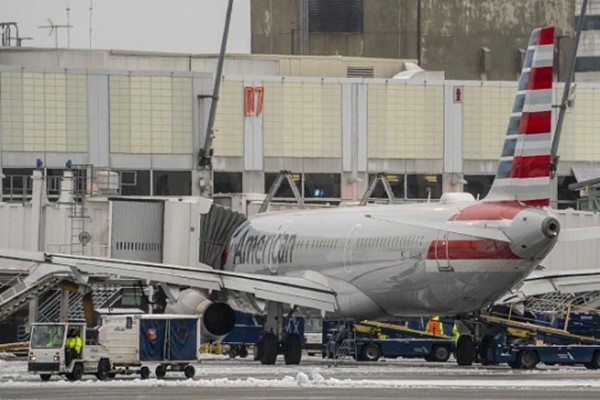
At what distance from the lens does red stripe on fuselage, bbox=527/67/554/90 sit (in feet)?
187

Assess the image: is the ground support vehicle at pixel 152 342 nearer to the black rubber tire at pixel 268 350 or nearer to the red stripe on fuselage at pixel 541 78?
the black rubber tire at pixel 268 350

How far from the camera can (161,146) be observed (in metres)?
93.7

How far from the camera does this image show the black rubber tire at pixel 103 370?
175 ft

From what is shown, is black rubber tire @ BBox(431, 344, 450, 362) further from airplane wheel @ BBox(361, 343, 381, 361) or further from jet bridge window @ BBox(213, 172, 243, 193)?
jet bridge window @ BBox(213, 172, 243, 193)

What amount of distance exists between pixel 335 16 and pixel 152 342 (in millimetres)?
72275

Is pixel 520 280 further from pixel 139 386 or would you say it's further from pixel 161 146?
pixel 161 146

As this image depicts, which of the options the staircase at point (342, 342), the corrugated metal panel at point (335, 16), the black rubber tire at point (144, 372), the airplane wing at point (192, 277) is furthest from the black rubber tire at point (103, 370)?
the corrugated metal panel at point (335, 16)

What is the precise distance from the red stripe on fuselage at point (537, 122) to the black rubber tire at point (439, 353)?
14.3 metres

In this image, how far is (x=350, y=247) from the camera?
6406 centimetres

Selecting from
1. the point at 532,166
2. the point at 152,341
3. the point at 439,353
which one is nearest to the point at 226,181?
the point at 439,353

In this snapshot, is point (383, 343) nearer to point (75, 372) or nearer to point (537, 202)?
point (537, 202)

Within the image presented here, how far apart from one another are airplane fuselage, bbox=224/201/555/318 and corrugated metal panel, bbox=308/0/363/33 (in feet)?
184

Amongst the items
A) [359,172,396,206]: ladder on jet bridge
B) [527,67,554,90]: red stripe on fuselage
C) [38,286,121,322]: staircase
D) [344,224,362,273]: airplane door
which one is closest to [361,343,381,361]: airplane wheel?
[344,224,362,273]: airplane door

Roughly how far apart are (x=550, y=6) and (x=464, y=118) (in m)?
37.0
